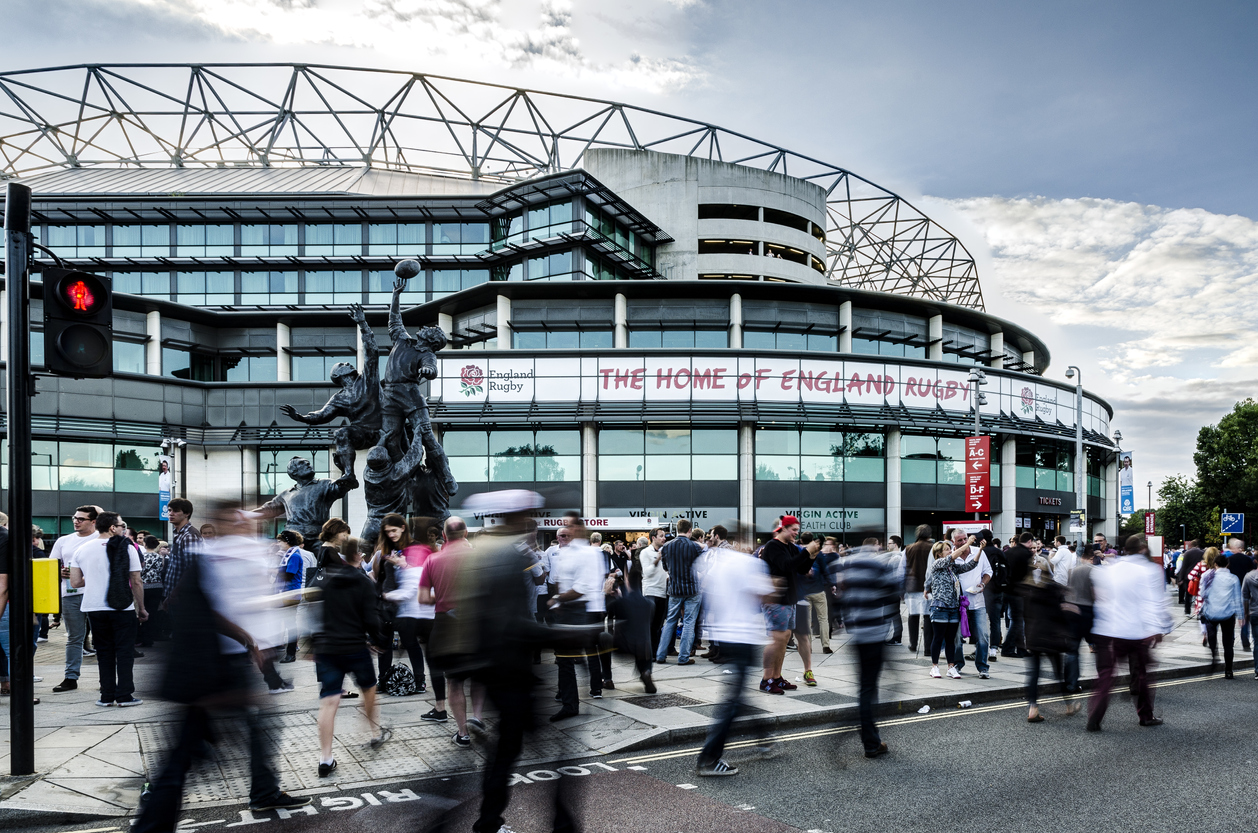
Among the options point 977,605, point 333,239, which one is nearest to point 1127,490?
point 977,605

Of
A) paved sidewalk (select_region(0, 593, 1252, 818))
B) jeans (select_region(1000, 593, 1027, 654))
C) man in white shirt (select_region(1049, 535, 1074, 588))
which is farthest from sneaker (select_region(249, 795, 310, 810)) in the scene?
man in white shirt (select_region(1049, 535, 1074, 588))

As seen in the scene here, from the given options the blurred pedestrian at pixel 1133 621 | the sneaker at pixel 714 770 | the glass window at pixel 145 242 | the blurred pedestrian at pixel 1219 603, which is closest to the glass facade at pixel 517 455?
the glass window at pixel 145 242

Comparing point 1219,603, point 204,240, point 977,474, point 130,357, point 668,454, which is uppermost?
point 204,240

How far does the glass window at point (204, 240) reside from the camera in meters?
45.6

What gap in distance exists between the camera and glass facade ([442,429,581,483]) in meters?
34.8

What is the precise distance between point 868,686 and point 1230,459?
6374cm

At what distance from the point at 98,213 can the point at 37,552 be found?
41313 millimetres

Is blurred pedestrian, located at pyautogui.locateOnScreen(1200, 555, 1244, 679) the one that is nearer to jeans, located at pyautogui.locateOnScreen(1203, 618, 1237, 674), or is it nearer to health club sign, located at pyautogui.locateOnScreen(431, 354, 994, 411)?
jeans, located at pyautogui.locateOnScreen(1203, 618, 1237, 674)

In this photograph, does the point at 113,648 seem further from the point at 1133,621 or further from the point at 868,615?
the point at 1133,621

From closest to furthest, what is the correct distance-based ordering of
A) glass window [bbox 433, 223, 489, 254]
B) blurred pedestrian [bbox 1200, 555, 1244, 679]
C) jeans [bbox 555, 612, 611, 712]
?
1. jeans [bbox 555, 612, 611, 712]
2. blurred pedestrian [bbox 1200, 555, 1244, 679]
3. glass window [bbox 433, 223, 489, 254]

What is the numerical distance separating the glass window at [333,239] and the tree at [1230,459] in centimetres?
5765

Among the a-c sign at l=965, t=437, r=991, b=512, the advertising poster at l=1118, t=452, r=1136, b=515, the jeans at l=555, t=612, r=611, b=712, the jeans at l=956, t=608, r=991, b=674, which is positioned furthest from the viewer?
the advertising poster at l=1118, t=452, r=1136, b=515

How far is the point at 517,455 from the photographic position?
115 ft

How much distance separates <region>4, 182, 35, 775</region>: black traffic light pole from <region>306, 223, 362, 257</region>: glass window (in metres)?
41.5
